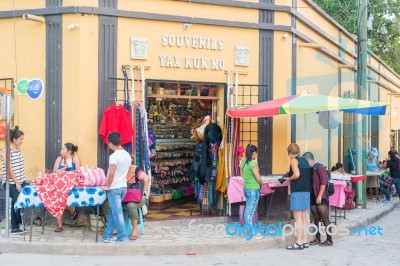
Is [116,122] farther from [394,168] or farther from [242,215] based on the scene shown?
[394,168]

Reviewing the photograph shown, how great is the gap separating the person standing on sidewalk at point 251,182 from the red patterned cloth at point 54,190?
2.80 meters

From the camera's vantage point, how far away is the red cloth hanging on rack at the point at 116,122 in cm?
946

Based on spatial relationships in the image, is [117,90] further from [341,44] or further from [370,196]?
[370,196]

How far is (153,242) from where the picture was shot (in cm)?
861

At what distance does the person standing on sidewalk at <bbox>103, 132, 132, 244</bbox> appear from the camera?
8241 millimetres

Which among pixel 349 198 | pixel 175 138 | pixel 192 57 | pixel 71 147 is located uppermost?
pixel 192 57

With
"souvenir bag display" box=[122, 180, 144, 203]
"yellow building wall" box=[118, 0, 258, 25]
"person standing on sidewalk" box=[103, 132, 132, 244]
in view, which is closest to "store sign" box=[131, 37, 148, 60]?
"yellow building wall" box=[118, 0, 258, 25]

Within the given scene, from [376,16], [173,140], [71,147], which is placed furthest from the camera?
[376,16]

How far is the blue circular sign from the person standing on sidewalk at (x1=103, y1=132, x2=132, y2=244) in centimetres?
223

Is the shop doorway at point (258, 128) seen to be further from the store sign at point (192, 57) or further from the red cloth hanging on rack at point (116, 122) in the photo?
the red cloth hanging on rack at point (116, 122)

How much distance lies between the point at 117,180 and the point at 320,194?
3226 millimetres

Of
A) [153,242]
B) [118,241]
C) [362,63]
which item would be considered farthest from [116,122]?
[362,63]

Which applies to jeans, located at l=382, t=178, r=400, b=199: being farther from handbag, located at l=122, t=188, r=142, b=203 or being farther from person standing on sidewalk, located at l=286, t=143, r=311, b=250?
handbag, located at l=122, t=188, r=142, b=203

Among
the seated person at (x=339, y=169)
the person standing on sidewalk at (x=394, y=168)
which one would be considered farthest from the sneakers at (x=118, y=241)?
the person standing on sidewalk at (x=394, y=168)
